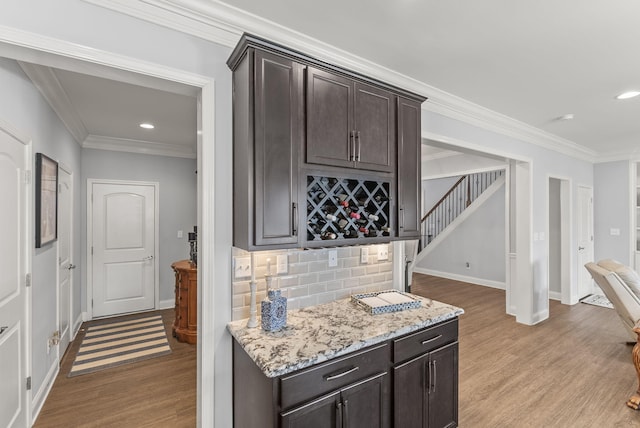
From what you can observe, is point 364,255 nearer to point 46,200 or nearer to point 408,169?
point 408,169

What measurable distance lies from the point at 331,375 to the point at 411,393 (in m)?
0.66

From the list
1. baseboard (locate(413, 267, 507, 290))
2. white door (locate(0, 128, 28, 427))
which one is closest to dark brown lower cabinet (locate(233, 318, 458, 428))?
white door (locate(0, 128, 28, 427))

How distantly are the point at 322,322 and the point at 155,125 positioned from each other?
10.9 ft

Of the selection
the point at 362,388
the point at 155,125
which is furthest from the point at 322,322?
the point at 155,125

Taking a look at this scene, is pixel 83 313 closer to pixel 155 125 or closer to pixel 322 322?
pixel 155 125

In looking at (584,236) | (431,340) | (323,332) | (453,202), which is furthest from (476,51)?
(453,202)

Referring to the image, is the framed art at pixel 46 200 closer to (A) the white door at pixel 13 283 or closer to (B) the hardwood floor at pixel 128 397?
(A) the white door at pixel 13 283

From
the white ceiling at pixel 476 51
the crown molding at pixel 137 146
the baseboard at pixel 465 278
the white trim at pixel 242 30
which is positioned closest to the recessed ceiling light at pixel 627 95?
the white ceiling at pixel 476 51

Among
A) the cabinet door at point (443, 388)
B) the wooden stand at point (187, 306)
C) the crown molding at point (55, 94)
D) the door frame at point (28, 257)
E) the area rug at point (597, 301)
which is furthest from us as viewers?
the area rug at point (597, 301)

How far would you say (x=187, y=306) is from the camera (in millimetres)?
3684

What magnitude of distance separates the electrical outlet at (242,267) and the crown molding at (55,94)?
6.60 feet

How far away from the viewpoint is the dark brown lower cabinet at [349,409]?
4.69ft

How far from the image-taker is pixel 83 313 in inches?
174

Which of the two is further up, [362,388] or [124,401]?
[362,388]
